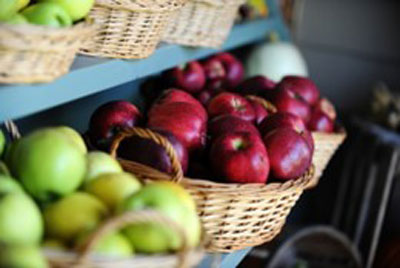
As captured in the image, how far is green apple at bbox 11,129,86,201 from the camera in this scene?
2.98ft

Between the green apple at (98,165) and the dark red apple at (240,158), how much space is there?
258 mm

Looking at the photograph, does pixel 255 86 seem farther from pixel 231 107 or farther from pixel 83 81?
pixel 83 81

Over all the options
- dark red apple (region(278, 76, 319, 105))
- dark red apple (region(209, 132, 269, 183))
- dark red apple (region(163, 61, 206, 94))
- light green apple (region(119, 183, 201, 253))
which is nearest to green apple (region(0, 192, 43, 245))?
light green apple (region(119, 183, 201, 253))

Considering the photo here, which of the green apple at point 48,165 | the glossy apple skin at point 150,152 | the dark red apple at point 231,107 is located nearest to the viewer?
the green apple at point 48,165

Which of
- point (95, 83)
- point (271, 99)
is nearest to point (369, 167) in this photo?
point (271, 99)

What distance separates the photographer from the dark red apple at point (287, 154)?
1297 millimetres

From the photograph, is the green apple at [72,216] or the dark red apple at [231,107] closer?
the green apple at [72,216]

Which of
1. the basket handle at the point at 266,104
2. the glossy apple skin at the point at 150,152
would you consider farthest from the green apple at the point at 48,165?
the basket handle at the point at 266,104

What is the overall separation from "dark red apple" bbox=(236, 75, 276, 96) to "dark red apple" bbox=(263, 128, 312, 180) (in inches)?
18.7

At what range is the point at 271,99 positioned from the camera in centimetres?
174

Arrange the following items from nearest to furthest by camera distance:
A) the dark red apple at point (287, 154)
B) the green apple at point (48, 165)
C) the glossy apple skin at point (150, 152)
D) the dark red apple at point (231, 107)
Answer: the green apple at point (48, 165) → the glossy apple skin at point (150, 152) → the dark red apple at point (287, 154) → the dark red apple at point (231, 107)

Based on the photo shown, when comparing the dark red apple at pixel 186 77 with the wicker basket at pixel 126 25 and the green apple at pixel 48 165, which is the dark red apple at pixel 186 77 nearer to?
the wicker basket at pixel 126 25

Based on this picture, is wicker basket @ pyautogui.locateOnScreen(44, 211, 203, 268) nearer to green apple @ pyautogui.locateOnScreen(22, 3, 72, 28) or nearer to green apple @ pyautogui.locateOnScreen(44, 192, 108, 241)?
green apple @ pyautogui.locateOnScreen(44, 192, 108, 241)

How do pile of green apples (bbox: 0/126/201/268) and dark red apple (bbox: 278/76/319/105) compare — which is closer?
pile of green apples (bbox: 0/126/201/268)
